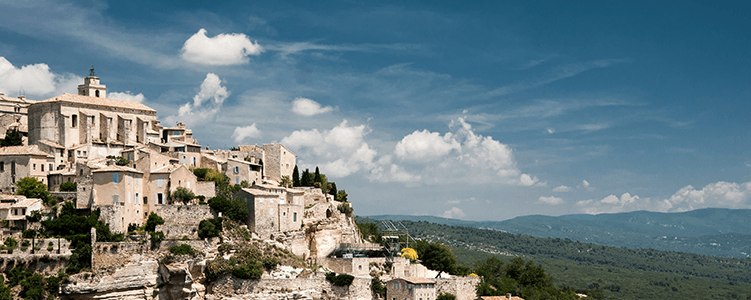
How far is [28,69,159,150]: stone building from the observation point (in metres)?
68.5

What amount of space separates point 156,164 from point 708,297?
579ft

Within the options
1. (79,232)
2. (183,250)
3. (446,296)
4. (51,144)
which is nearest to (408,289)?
(446,296)

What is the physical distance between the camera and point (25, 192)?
192 feet

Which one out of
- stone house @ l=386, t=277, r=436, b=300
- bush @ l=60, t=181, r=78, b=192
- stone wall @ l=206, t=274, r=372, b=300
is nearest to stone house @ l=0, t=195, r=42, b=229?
bush @ l=60, t=181, r=78, b=192

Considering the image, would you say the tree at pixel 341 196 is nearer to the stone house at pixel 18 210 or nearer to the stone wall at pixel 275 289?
the stone wall at pixel 275 289

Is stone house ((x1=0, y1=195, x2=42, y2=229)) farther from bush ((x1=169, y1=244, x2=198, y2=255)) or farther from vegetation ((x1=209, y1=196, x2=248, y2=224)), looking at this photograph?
vegetation ((x1=209, y1=196, x2=248, y2=224))

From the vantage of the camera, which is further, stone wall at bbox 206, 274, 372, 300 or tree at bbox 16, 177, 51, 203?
tree at bbox 16, 177, 51, 203

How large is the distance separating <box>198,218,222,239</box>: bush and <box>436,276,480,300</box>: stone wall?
2215 centimetres

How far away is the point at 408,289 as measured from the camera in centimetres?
6116

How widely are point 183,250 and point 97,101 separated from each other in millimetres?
27782

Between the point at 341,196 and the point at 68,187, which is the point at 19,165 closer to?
the point at 68,187

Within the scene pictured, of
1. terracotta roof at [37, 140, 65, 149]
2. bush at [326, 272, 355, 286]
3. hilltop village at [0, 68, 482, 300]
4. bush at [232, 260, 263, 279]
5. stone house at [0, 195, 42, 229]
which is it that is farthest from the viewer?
terracotta roof at [37, 140, 65, 149]

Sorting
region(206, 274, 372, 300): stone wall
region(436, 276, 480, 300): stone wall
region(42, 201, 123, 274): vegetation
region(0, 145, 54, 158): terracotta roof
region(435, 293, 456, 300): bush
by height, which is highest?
region(0, 145, 54, 158): terracotta roof

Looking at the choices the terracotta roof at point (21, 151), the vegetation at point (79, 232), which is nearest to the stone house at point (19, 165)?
the terracotta roof at point (21, 151)
